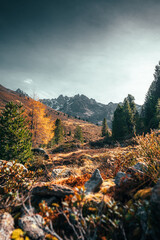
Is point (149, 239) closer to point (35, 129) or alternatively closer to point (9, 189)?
point (9, 189)

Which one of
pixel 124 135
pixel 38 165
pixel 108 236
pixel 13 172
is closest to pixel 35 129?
pixel 38 165

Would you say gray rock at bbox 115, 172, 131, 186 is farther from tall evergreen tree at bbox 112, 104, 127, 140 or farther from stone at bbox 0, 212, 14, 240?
tall evergreen tree at bbox 112, 104, 127, 140

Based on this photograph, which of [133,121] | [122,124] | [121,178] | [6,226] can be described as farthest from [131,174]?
[133,121]

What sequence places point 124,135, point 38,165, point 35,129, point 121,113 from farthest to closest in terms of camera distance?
point 121,113 → point 124,135 → point 35,129 → point 38,165

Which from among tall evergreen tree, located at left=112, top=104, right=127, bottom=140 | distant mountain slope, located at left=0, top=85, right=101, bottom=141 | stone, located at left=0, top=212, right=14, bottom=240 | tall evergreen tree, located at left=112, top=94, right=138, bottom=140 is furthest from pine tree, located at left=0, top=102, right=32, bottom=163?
distant mountain slope, located at left=0, top=85, right=101, bottom=141

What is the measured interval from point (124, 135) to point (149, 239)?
25702 mm

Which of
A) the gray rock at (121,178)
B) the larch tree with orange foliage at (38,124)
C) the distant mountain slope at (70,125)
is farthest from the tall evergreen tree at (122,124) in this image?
the gray rock at (121,178)

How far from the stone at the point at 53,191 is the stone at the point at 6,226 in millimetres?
679

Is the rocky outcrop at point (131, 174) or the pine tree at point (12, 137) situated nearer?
the rocky outcrop at point (131, 174)

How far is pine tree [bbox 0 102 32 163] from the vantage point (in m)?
8.50

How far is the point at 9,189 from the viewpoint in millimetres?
2902

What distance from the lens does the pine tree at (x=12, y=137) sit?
850 cm

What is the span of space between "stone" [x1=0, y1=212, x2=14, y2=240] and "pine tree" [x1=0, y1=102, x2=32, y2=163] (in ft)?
24.0

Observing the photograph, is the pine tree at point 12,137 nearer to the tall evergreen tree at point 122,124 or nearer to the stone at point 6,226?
the stone at point 6,226
